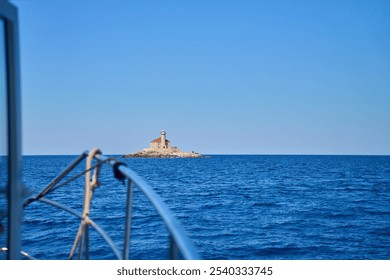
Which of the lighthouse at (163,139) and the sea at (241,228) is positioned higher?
the lighthouse at (163,139)

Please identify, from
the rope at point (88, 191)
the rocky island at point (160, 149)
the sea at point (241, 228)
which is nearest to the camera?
the rope at point (88, 191)

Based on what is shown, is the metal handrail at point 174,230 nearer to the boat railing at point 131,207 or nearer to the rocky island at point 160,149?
the boat railing at point 131,207

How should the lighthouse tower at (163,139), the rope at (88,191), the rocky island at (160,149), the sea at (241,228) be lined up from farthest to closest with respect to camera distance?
the rocky island at (160,149)
the lighthouse tower at (163,139)
the sea at (241,228)
the rope at (88,191)

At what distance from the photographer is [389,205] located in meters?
18.8

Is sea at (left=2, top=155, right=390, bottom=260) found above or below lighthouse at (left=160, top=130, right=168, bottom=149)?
below

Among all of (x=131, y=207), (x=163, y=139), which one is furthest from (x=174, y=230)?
(x=163, y=139)

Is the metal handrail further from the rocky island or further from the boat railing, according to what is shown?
the rocky island

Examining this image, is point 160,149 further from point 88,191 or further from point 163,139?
point 88,191

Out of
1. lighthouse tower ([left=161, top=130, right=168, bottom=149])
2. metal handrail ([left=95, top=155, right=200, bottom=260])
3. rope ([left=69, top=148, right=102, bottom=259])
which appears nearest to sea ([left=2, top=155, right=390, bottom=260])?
rope ([left=69, top=148, right=102, bottom=259])

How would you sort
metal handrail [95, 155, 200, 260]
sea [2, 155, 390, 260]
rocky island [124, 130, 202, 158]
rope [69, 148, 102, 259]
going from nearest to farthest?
1. metal handrail [95, 155, 200, 260]
2. rope [69, 148, 102, 259]
3. sea [2, 155, 390, 260]
4. rocky island [124, 130, 202, 158]

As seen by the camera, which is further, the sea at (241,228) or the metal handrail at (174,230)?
the sea at (241,228)

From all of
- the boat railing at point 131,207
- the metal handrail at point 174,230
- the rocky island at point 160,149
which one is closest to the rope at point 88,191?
the boat railing at point 131,207

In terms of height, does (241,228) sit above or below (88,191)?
below
